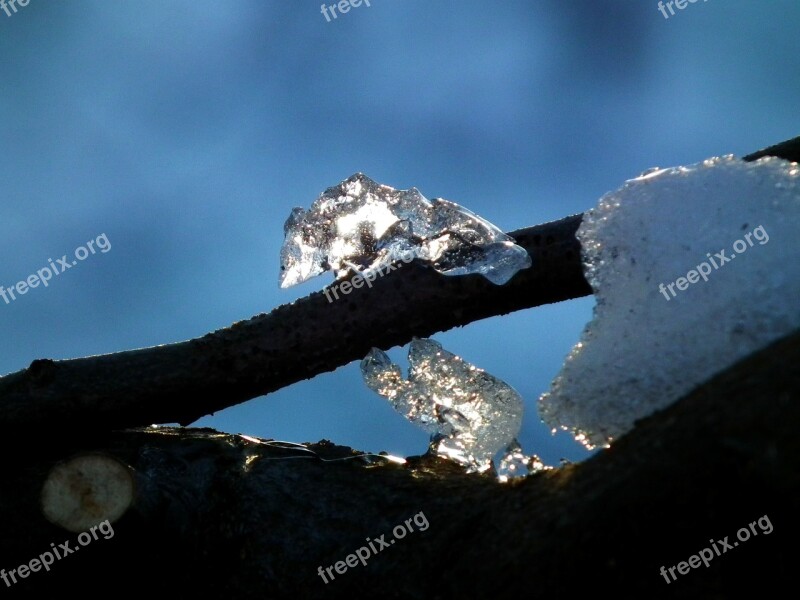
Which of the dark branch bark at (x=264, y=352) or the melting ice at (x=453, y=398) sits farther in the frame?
the melting ice at (x=453, y=398)

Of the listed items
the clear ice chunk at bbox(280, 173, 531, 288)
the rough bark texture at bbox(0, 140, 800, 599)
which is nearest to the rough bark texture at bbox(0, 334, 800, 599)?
the rough bark texture at bbox(0, 140, 800, 599)

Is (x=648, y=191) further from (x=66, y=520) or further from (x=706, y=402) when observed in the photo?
(x=66, y=520)

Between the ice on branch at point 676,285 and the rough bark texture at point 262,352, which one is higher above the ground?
the rough bark texture at point 262,352

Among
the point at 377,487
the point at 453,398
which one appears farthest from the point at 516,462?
the point at 377,487

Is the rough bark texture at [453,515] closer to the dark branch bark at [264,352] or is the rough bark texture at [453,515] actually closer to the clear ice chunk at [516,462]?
the dark branch bark at [264,352]

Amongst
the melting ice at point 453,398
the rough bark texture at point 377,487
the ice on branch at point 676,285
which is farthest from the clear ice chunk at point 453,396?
the ice on branch at point 676,285

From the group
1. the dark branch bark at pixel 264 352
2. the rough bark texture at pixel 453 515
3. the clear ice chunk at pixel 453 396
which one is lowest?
the rough bark texture at pixel 453 515
